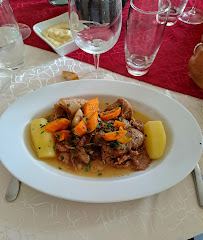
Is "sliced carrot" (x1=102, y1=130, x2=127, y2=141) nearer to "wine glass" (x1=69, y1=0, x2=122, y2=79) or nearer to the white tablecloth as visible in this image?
the white tablecloth

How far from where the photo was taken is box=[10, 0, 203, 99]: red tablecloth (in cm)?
180

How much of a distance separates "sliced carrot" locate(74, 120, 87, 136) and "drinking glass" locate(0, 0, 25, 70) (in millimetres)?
944

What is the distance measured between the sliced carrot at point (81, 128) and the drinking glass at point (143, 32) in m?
0.78

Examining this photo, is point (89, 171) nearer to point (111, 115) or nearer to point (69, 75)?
point (111, 115)

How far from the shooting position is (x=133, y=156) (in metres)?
1.31

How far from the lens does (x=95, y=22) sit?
4.95ft

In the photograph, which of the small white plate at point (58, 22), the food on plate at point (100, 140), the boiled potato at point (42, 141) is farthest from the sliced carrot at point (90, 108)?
the small white plate at point (58, 22)

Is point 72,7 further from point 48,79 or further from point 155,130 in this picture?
point 155,130

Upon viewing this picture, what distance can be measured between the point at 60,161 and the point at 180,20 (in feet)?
6.05

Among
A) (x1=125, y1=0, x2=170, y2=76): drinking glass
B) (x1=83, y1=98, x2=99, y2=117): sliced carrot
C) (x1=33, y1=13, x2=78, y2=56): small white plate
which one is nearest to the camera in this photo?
(x1=83, y1=98, x2=99, y2=117): sliced carrot

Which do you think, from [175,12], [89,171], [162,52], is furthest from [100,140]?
[175,12]

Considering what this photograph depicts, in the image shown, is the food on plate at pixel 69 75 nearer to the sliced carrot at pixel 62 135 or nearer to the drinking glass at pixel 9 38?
the drinking glass at pixel 9 38

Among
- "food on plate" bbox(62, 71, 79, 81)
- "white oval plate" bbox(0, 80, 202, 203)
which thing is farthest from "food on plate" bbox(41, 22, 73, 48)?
"white oval plate" bbox(0, 80, 202, 203)

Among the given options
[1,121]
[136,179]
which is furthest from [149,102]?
[1,121]
